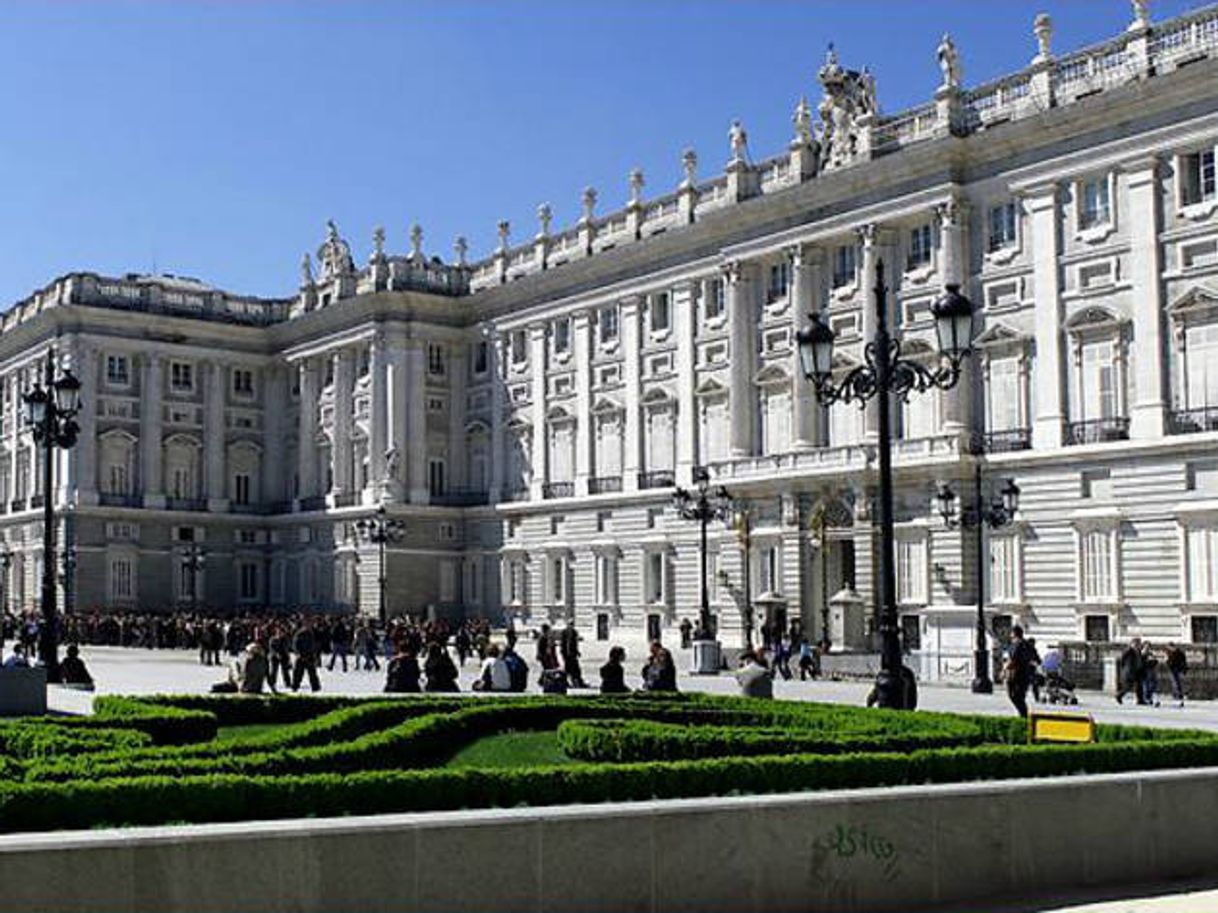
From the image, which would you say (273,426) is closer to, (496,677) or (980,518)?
(980,518)

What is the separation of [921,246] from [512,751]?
127ft

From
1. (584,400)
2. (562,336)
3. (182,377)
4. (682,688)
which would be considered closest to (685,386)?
(584,400)

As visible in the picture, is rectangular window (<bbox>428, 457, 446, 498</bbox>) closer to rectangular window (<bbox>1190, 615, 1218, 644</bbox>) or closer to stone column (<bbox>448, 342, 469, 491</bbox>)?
stone column (<bbox>448, 342, 469, 491</bbox>)

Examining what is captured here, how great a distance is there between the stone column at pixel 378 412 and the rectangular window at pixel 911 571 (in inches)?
1205

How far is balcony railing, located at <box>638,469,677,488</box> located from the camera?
63031mm

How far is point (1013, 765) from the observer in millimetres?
13398

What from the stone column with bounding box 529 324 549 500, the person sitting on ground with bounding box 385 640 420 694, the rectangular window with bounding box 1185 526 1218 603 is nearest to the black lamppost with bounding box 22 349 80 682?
the person sitting on ground with bounding box 385 640 420 694

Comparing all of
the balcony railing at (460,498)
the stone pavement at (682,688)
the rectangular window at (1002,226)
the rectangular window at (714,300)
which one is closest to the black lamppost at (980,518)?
the stone pavement at (682,688)

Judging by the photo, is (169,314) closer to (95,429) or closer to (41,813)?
(95,429)

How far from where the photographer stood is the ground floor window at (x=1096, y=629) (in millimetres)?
45438

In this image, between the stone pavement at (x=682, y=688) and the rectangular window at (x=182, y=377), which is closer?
the stone pavement at (x=682, y=688)

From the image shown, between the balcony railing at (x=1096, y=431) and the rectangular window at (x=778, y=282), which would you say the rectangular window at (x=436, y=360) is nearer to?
the rectangular window at (x=778, y=282)

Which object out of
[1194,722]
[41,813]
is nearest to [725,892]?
[41,813]

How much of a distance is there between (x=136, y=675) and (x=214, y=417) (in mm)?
42034
